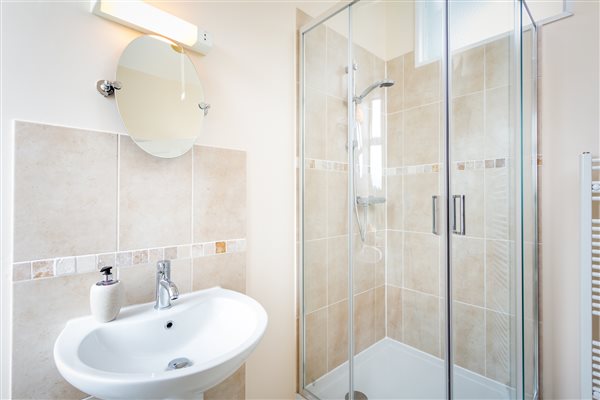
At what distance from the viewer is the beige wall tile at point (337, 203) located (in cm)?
149

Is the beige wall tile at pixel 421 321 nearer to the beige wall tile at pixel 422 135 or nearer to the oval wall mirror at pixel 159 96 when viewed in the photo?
the beige wall tile at pixel 422 135

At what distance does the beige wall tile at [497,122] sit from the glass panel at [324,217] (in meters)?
0.66

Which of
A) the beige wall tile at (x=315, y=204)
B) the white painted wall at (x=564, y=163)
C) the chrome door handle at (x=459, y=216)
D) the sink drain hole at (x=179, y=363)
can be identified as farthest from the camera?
the beige wall tile at (x=315, y=204)

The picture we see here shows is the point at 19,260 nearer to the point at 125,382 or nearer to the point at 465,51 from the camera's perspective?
the point at 125,382

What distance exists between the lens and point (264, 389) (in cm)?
142


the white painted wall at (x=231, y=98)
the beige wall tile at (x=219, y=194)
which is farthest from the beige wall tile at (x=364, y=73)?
the beige wall tile at (x=219, y=194)

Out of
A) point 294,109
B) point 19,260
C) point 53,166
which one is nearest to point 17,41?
point 53,166

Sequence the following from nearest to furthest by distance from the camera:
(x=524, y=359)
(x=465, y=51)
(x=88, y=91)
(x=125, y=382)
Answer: (x=125, y=382) < (x=88, y=91) < (x=465, y=51) < (x=524, y=359)

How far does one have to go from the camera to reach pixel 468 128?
1225 millimetres

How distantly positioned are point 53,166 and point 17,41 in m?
0.36

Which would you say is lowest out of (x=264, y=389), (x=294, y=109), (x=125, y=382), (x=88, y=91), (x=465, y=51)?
(x=264, y=389)

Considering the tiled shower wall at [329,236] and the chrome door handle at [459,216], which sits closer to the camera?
the chrome door handle at [459,216]

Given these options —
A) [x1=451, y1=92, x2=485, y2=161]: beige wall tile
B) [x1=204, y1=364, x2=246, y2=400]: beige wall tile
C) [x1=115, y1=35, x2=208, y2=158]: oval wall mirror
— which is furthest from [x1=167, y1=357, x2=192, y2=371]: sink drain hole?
[x1=451, y1=92, x2=485, y2=161]: beige wall tile

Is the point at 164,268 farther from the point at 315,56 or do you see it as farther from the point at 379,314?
the point at 315,56
